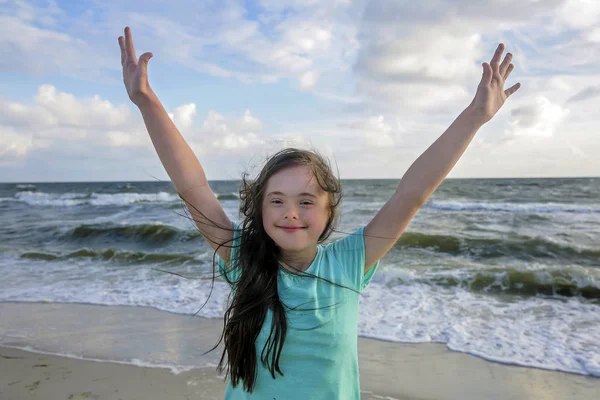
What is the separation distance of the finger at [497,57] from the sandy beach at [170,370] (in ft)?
9.94

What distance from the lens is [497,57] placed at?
185 centimetres

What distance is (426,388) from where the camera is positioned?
4.09 meters

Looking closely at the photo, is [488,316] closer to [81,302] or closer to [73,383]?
[73,383]

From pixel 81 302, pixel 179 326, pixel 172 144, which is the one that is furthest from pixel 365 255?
pixel 81 302

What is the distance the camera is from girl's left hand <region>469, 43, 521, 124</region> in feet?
5.89

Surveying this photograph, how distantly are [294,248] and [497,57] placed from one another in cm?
111

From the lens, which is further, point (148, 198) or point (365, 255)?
point (148, 198)

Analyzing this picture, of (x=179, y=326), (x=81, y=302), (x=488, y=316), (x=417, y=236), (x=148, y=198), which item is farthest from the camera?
(x=148, y=198)

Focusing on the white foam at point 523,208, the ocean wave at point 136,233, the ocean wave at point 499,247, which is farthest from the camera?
the white foam at point 523,208

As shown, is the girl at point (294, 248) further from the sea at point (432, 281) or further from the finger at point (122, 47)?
the sea at point (432, 281)

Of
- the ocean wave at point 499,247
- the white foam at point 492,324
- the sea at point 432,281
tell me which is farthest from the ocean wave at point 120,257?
the ocean wave at point 499,247

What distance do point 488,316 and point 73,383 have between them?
503 cm

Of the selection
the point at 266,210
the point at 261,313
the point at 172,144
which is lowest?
the point at 261,313

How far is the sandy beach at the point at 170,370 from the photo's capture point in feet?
13.2
